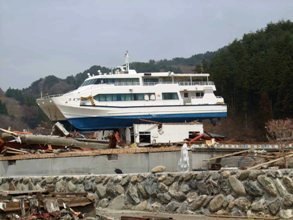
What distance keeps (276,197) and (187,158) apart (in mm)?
7135

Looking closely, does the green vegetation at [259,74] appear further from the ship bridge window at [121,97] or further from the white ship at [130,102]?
the ship bridge window at [121,97]

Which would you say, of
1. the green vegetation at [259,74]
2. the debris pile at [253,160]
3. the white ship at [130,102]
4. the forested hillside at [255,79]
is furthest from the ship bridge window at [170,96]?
the debris pile at [253,160]

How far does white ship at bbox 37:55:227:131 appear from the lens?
55281mm

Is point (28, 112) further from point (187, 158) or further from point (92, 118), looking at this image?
point (187, 158)

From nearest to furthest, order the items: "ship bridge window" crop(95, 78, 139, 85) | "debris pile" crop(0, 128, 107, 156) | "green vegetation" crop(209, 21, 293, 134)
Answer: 1. "debris pile" crop(0, 128, 107, 156)
2. "ship bridge window" crop(95, 78, 139, 85)
3. "green vegetation" crop(209, 21, 293, 134)

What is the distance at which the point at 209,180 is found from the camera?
17562mm

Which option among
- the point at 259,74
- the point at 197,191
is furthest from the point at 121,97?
the point at 197,191

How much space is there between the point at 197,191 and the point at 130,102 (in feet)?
126

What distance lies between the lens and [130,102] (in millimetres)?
56188

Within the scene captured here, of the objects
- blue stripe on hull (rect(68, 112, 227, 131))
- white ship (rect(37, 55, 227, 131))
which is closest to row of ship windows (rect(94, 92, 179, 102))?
white ship (rect(37, 55, 227, 131))

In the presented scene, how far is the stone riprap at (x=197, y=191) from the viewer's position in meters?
15.7

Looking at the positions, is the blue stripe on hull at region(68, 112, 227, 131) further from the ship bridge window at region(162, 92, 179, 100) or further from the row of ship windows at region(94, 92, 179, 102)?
the ship bridge window at region(162, 92, 179, 100)

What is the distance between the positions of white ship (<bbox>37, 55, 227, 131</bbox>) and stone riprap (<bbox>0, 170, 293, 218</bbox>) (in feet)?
104

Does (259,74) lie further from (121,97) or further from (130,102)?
(121,97)
